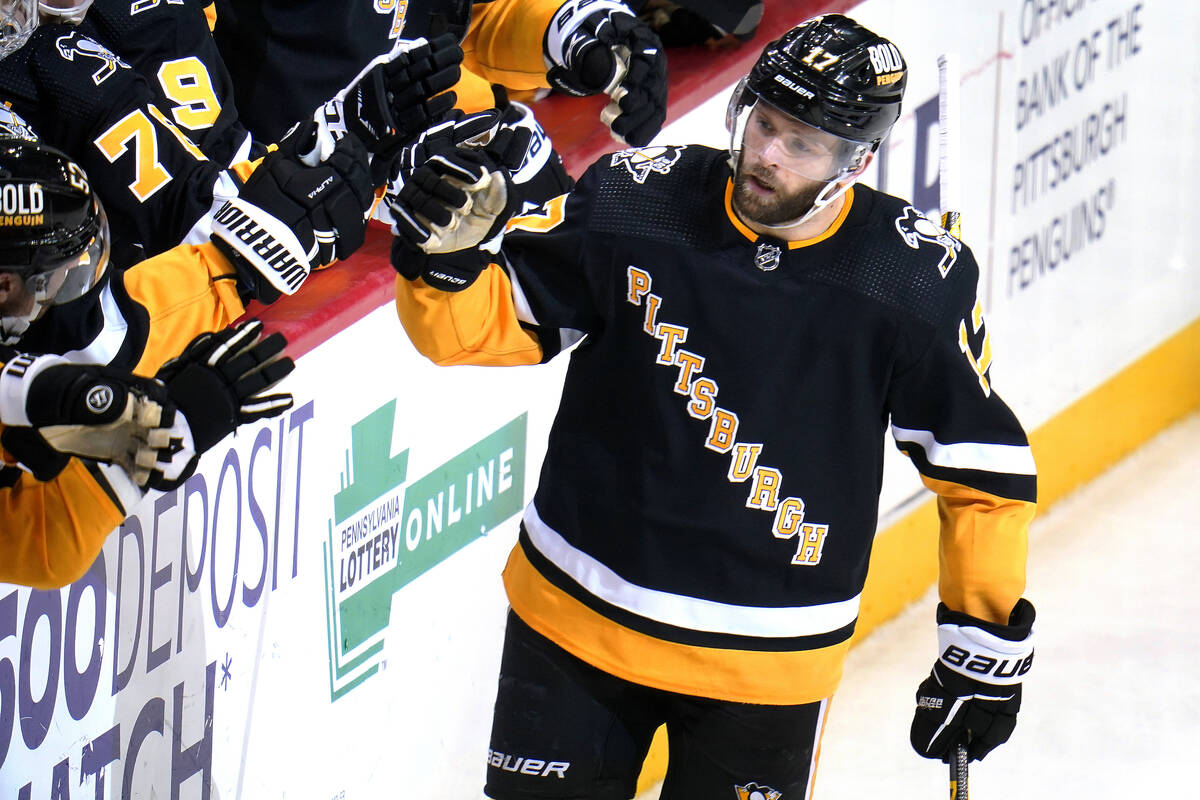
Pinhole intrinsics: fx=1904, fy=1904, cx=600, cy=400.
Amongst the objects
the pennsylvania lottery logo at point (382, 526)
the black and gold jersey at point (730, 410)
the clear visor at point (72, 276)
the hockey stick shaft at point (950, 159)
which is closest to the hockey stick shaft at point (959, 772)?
the hockey stick shaft at point (950, 159)

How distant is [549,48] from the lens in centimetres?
344

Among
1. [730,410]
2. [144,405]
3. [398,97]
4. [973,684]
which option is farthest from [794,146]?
[144,405]

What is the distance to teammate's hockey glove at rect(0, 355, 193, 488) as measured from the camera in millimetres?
2135

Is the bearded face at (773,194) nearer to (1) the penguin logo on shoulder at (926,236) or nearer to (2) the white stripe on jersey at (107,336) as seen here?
(1) the penguin logo on shoulder at (926,236)

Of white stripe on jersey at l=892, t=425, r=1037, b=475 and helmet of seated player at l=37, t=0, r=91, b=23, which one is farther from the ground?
helmet of seated player at l=37, t=0, r=91, b=23

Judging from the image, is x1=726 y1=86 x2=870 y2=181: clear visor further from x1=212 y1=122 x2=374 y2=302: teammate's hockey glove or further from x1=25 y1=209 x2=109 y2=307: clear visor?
x1=25 y1=209 x2=109 y2=307: clear visor

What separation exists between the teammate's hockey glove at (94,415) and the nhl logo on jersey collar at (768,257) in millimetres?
795

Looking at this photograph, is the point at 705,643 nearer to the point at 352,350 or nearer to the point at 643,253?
the point at 643,253

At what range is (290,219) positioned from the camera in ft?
8.64

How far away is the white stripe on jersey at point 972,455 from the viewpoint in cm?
257

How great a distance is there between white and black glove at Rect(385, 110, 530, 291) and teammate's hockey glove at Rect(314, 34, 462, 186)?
0.39 meters

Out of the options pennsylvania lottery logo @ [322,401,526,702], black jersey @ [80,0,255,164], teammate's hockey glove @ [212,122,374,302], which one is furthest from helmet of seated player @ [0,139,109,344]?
pennsylvania lottery logo @ [322,401,526,702]

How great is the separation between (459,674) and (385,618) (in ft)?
0.96

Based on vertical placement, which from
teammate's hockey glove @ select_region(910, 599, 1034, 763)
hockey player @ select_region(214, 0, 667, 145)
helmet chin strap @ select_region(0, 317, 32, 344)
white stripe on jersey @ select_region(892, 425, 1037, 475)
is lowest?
teammate's hockey glove @ select_region(910, 599, 1034, 763)
